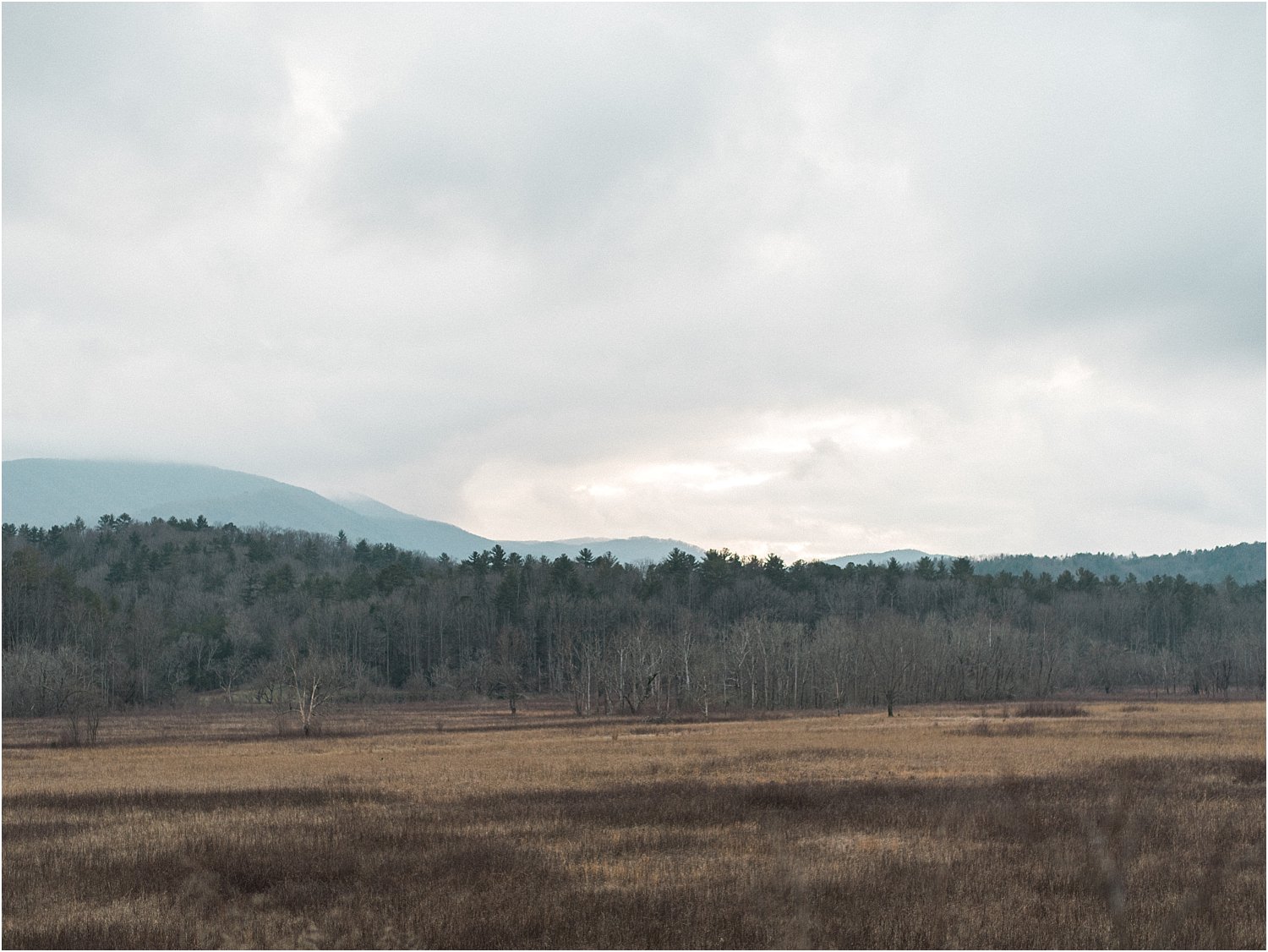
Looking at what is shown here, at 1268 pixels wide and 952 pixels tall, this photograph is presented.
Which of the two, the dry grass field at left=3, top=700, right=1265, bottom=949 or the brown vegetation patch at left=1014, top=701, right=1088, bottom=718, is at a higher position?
the dry grass field at left=3, top=700, right=1265, bottom=949

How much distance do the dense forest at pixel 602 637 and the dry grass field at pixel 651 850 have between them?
42.4 meters

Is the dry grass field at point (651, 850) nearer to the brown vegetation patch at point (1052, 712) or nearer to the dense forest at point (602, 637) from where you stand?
the brown vegetation patch at point (1052, 712)

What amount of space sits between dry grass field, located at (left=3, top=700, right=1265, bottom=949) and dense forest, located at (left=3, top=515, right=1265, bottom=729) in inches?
1671

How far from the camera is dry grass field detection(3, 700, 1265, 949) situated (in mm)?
16094

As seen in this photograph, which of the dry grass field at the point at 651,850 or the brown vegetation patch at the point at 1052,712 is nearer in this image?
the dry grass field at the point at 651,850

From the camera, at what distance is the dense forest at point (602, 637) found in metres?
117

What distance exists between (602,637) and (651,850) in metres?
136

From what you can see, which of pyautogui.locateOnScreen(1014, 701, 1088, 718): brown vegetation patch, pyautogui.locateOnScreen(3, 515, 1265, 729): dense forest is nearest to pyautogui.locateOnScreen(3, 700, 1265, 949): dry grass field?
pyautogui.locateOnScreen(1014, 701, 1088, 718): brown vegetation patch

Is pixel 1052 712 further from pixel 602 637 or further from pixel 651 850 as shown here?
pixel 602 637

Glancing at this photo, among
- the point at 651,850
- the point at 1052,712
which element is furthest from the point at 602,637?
the point at 651,850

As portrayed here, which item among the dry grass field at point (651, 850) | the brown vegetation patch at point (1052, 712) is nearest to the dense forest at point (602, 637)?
the brown vegetation patch at point (1052, 712)

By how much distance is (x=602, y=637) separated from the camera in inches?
6206

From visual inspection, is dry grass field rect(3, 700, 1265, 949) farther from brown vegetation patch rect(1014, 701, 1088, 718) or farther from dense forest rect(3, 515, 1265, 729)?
dense forest rect(3, 515, 1265, 729)

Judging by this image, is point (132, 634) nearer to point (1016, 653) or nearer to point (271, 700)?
point (271, 700)
